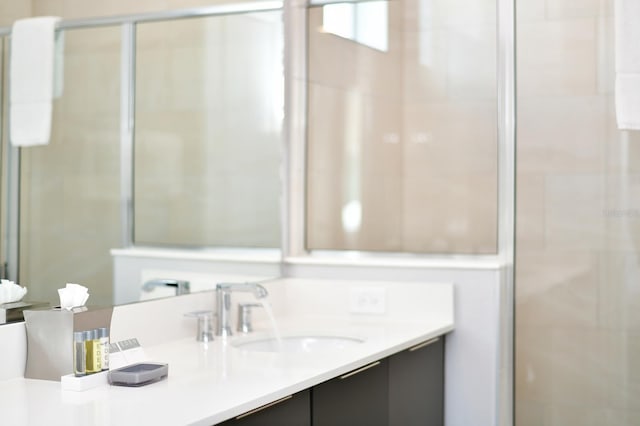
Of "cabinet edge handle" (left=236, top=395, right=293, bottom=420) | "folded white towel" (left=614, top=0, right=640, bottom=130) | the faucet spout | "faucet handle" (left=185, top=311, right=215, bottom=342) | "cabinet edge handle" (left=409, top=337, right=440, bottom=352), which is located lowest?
"cabinet edge handle" (left=236, top=395, right=293, bottom=420)

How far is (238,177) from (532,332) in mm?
1115

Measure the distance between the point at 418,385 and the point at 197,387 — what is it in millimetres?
982

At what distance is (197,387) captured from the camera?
6.21 feet

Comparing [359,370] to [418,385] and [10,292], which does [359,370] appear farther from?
[10,292]

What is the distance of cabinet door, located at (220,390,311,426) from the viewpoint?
1787 mm

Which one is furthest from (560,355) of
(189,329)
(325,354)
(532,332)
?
(189,329)

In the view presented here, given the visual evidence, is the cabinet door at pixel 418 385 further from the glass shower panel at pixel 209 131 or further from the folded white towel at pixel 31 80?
the folded white towel at pixel 31 80

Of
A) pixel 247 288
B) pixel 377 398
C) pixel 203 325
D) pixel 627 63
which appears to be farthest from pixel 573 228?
pixel 203 325

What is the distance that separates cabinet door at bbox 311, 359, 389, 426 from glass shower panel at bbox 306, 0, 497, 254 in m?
0.83

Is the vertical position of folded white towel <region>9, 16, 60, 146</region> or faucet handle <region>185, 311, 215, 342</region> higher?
folded white towel <region>9, 16, 60, 146</region>

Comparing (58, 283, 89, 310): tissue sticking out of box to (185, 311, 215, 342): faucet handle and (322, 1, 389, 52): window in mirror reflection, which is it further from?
(322, 1, 389, 52): window in mirror reflection

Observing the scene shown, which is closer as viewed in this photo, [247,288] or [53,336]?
[53,336]

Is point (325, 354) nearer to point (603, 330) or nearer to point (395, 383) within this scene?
point (395, 383)

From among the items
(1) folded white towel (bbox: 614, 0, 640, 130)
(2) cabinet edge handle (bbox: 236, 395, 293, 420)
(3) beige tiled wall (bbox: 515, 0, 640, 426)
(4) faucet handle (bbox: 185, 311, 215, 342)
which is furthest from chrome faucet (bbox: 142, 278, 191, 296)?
(1) folded white towel (bbox: 614, 0, 640, 130)
